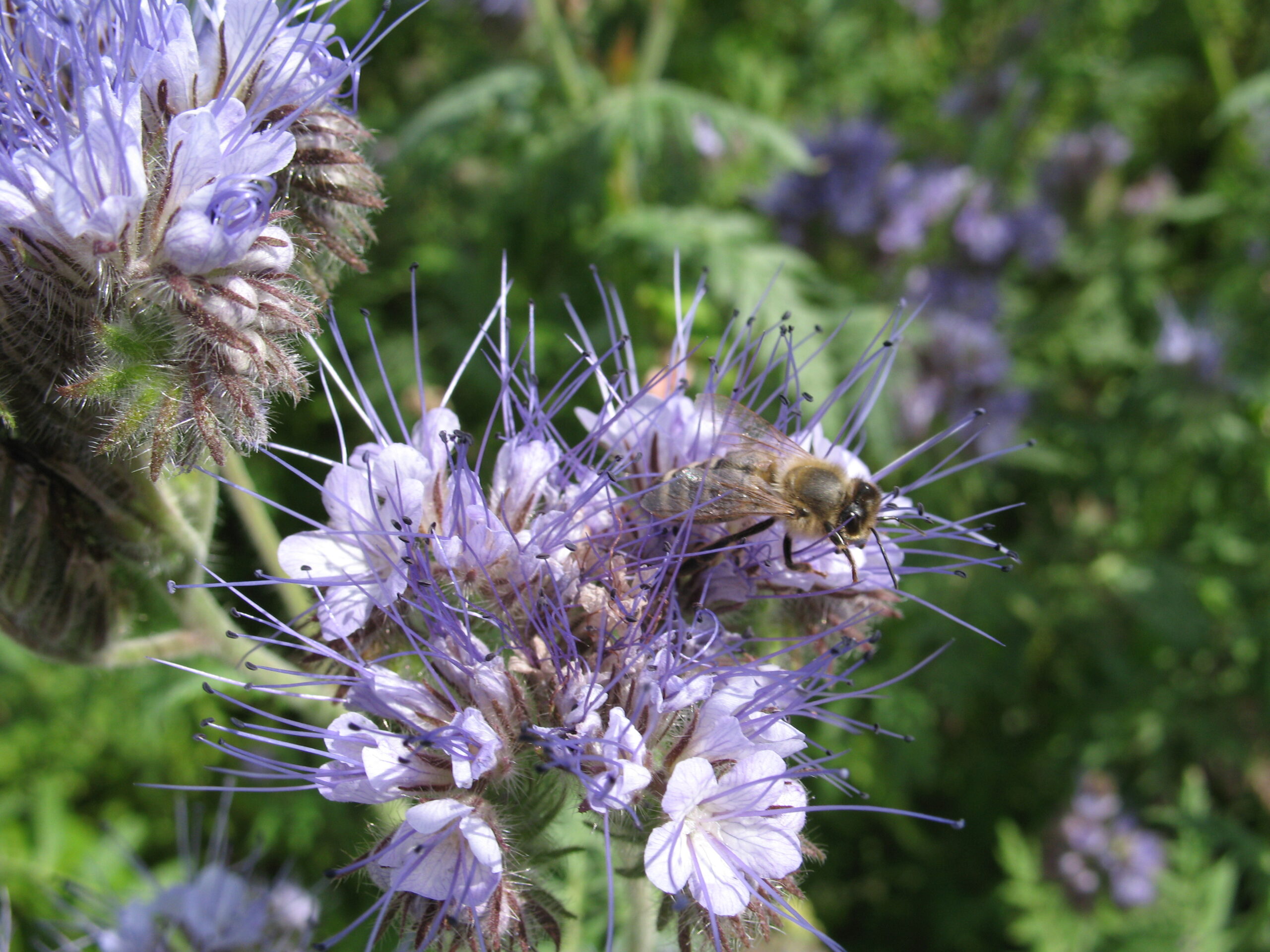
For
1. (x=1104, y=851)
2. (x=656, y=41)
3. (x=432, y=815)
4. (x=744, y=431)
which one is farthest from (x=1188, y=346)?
(x=432, y=815)

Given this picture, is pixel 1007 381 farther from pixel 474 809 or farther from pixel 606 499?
pixel 474 809

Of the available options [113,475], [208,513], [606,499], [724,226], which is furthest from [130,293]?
[724,226]

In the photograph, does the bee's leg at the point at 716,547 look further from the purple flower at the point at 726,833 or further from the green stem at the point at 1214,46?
the green stem at the point at 1214,46

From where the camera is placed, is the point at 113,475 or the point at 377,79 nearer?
the point at 113,475

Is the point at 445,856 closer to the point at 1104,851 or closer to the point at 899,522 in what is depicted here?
the point at 899,522

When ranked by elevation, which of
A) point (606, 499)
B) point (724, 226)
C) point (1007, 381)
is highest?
point (606, 499)

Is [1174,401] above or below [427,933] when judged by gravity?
below

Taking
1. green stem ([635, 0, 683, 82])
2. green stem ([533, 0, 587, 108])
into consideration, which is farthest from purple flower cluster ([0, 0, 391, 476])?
green stem ([635, 0, 683, 82])
